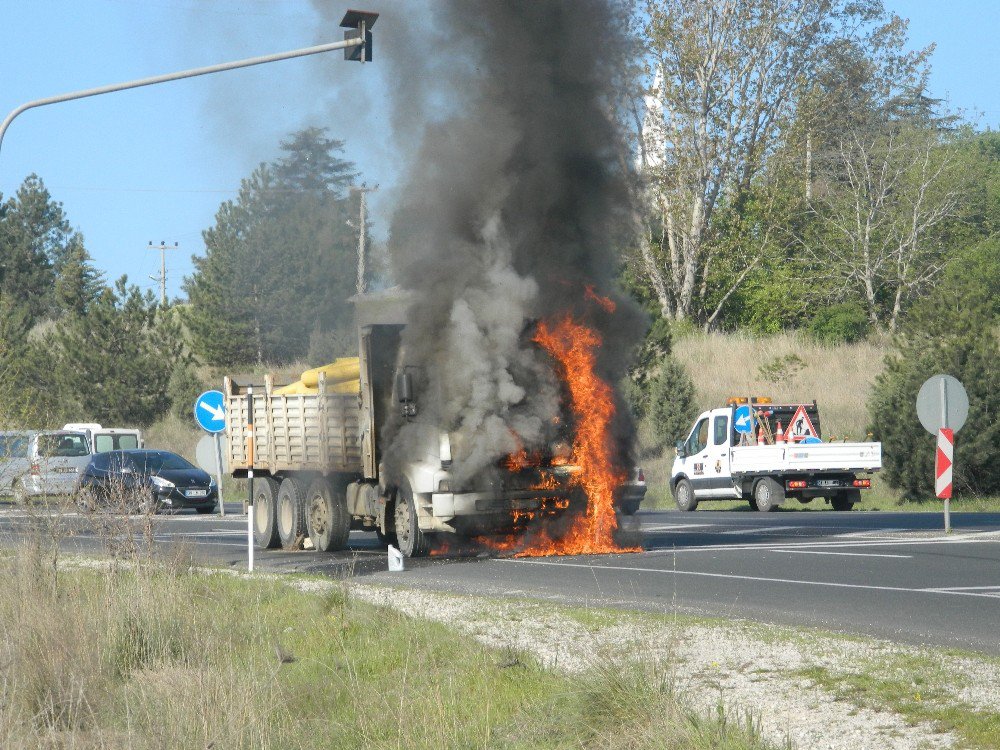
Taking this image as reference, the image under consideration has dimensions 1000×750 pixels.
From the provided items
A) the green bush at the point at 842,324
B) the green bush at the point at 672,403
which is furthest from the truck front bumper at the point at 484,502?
the green bush at the point at 842,324

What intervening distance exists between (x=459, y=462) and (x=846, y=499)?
1684 cm

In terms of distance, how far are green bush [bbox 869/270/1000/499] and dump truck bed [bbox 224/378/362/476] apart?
1518cm

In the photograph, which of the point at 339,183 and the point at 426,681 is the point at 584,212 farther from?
the point at 426,681

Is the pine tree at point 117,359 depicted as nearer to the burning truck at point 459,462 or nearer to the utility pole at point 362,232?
the utility pole at point 362,232

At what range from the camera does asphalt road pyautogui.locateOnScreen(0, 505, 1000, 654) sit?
12109 mm

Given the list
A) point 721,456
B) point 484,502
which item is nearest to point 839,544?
point 484,502

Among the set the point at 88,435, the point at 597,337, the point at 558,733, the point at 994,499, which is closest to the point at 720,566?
the point at 597,337

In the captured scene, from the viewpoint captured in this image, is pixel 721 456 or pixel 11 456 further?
pixel 721 456

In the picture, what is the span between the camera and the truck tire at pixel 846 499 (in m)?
32.3

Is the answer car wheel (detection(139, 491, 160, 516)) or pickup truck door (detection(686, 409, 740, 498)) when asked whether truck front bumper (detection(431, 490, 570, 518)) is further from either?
pickup truck door (detection(686, 409, 740, 498))

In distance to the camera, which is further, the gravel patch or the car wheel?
the car wheel

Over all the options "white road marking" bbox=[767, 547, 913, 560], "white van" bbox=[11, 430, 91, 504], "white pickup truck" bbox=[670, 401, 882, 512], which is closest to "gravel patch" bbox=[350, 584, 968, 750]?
"white van" bbox=[11, 430, 91, 504]

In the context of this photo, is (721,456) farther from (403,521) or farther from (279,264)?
(403,521)

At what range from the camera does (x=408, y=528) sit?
18547 millimetres
